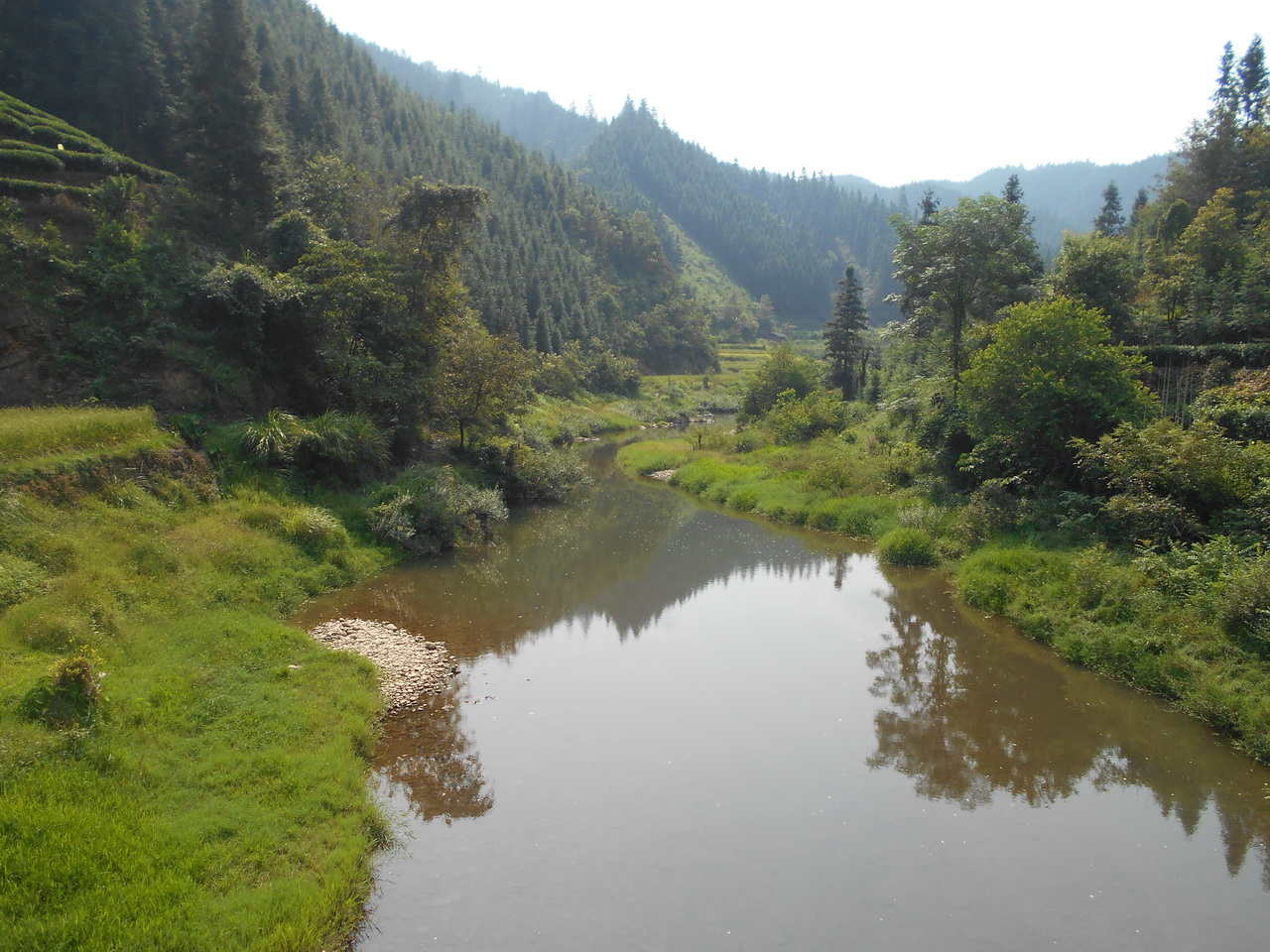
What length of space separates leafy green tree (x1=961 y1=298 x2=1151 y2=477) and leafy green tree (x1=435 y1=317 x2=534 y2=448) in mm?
17738

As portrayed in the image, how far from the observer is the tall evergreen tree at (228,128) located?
28.0 meters

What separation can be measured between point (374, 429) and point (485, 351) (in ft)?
23.1

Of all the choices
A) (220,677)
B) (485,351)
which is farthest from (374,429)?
(220,677)

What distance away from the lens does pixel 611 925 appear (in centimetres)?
770

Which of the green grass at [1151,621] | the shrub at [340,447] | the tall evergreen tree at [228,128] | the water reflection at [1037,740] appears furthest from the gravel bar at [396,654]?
the tall evergreen tree at [228,128]

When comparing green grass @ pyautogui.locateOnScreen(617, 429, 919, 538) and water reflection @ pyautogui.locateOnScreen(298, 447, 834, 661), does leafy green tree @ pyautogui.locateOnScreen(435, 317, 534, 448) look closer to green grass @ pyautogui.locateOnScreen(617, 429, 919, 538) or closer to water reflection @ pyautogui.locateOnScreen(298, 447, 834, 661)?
water reflection @ pyautogui.locateOnScreen(298, 447, 834, 661)

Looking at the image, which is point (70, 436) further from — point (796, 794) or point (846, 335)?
point (846, 335)

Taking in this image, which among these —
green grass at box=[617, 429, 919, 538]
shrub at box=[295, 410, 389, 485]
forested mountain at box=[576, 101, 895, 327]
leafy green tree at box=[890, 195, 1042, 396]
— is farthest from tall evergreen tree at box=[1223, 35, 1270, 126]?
forested mountain at box=[576, 101, 895, 327]

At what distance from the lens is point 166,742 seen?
894 cm

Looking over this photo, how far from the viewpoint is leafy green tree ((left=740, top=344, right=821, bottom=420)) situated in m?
47.4

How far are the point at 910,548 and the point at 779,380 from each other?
27.5m

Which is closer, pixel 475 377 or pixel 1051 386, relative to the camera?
pixel 1051 386

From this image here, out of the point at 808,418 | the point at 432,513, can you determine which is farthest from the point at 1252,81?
the point at 432,513

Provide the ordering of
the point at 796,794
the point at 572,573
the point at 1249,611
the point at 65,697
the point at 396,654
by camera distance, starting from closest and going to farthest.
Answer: the point at 65,697 < the point at 796,794 < the point at 1249,611 < the point at 396,654 < the point at 572,573
